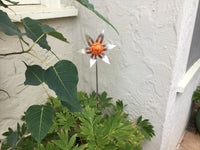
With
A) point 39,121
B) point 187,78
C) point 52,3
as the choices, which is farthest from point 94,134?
point 52,3

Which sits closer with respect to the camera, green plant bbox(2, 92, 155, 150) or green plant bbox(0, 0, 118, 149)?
green plant bbox(0, 0, 118, 149)

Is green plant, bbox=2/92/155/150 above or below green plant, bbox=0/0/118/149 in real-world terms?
below

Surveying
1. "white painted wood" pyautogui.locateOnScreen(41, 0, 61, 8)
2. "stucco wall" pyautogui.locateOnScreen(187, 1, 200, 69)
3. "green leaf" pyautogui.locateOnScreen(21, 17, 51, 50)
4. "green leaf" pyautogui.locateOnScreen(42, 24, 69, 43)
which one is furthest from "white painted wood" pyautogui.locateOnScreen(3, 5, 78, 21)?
"stucco wall" pyautogui.locateOnScreen(187, 1, 200, 69)

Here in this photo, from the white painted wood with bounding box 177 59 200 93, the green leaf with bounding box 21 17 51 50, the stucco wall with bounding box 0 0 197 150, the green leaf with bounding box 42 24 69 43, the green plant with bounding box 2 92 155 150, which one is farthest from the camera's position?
the white painted wood with bounding box 177 59 200 93

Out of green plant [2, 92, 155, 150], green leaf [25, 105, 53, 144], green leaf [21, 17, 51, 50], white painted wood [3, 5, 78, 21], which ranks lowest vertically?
green plant [2, 92, 155, 150]

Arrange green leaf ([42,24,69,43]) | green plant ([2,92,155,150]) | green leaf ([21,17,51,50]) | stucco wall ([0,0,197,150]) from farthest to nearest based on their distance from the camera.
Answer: stucco wall ([0,0,197,150]) → green plant ([2,92,155,150]) → green leaf ([21,17,51,50]) → green leaf ([42,24,69,43])

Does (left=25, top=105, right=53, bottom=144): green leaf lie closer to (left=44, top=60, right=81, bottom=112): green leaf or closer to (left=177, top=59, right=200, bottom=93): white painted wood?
(left=44, top=60, right=81, bottom=112): green leaf

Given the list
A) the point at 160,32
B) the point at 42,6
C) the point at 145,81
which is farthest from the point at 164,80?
the point at 42,6
